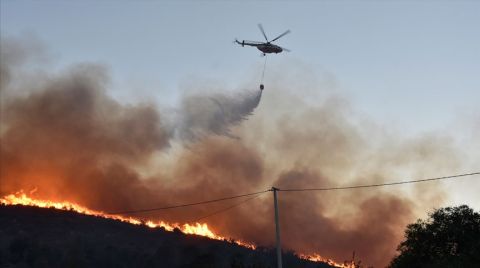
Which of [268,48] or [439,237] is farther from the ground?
[268,48]

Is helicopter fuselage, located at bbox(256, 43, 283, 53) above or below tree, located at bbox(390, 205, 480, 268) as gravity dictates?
above

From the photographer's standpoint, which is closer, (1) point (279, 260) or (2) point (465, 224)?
(1) point (279, 260)

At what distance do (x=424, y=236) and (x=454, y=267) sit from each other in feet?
60.1

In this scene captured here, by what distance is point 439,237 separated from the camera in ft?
307

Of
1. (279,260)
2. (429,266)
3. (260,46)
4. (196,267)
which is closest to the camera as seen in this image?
(279,260)

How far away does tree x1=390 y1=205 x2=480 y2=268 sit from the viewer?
91.2m

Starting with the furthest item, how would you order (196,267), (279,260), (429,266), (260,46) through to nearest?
1. (196,267)
2. (260,46)
3. (429,266)
4. (279,260)

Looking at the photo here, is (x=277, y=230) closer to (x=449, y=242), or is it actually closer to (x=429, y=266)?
(x=429, y=266)

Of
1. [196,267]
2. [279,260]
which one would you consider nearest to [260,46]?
[279,260]

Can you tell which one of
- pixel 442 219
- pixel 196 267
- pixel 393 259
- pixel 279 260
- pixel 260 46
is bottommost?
pixel 279 260

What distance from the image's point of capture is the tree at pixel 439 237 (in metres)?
91.2

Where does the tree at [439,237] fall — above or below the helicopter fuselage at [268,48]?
below

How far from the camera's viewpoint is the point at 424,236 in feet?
310

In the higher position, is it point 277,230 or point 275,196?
point 275,196
